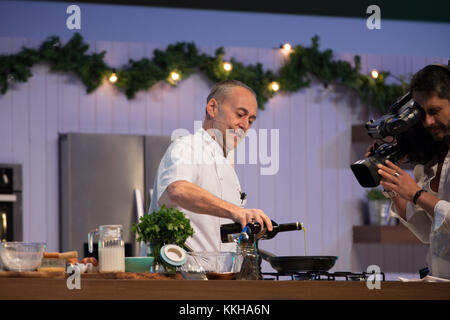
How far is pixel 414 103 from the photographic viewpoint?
2.09 meters

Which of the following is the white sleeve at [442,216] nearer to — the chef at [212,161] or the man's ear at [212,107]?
the chef at [212,161]

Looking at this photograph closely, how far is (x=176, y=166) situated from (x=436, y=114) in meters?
0.85

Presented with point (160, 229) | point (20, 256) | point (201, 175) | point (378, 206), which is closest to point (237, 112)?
point (201, 175)

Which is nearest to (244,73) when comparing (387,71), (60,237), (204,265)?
(387,71)

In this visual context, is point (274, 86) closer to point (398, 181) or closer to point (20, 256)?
point (398, 181)

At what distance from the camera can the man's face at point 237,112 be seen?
2.56 meters

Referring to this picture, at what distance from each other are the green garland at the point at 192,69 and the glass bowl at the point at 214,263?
2.83 meters

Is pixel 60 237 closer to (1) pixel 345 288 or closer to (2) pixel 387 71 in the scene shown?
(2) pixel 387 71

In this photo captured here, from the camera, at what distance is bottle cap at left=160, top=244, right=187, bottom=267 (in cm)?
186

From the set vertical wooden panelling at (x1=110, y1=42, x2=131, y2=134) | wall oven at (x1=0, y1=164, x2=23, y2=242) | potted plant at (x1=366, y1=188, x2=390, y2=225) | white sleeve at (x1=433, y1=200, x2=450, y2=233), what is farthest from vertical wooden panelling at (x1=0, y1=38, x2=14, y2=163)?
white sleeve at (x1=433, y1=200, x2=450, y2=233)

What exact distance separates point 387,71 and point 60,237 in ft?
8.45

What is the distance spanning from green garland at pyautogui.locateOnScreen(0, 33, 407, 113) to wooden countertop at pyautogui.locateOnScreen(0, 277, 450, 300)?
310 centimetres

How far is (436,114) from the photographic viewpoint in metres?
2.05

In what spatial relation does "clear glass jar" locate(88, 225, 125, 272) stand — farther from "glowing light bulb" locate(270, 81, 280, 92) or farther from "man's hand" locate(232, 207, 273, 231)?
"glowing light bulb" locate(270, 81, 280, 92)
